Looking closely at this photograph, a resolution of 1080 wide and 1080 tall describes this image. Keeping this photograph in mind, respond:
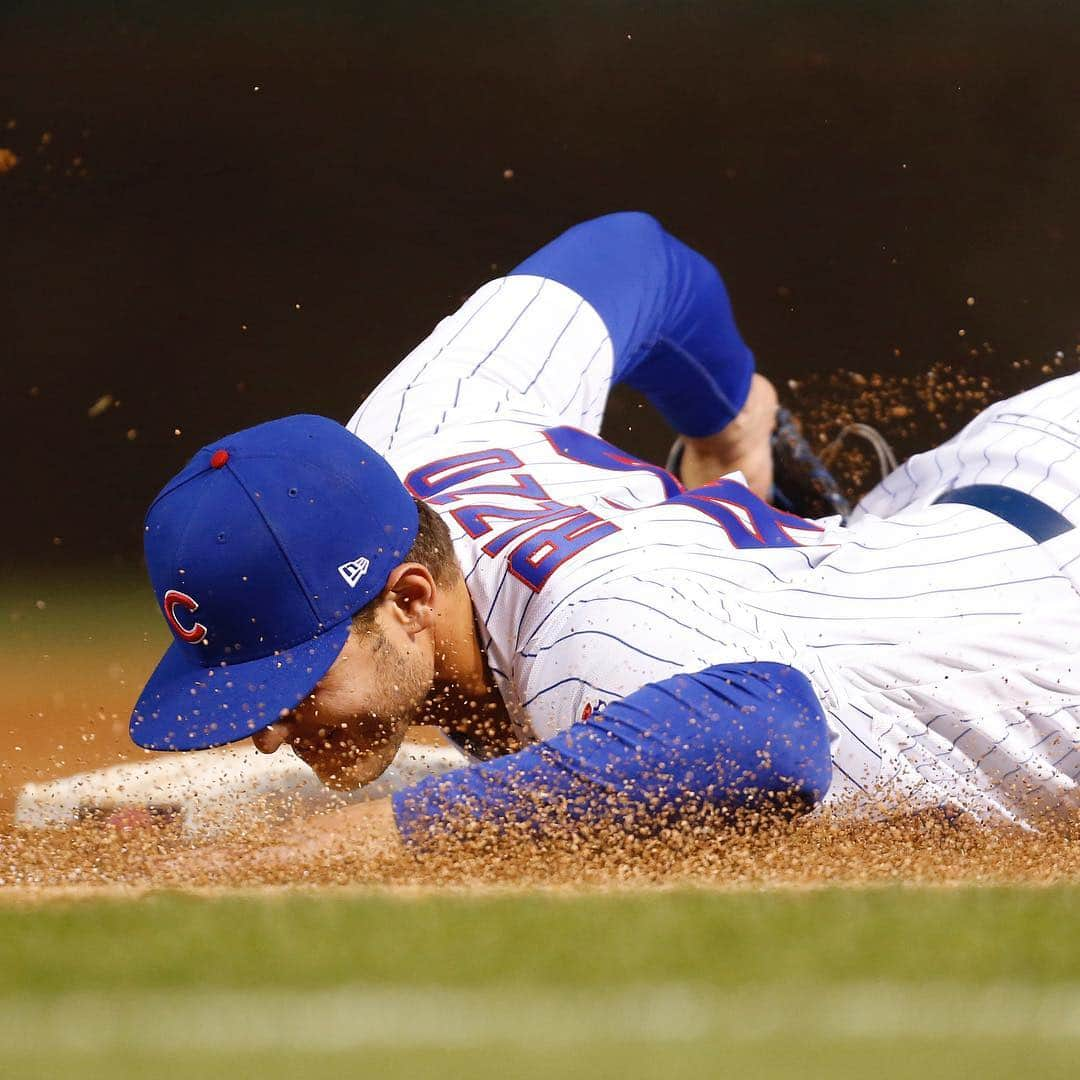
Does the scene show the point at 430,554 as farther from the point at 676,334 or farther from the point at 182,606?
the point at 676,334

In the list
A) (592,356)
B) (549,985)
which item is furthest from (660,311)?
(549,985)

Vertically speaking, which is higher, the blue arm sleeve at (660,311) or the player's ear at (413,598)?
the blue arm sleeve at (660,311)

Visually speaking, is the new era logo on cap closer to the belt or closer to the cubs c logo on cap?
the cubs c logo on cap

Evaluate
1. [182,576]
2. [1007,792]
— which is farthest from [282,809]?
[1007,792]

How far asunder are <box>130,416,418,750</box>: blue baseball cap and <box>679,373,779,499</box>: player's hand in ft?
4.17

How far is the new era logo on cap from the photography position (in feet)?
5.88

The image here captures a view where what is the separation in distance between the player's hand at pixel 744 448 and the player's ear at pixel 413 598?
4.08ft

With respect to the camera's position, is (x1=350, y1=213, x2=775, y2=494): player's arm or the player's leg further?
(x1=350, y1=213, x2=775, y2=494): player's arm

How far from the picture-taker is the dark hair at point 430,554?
1.82 meters

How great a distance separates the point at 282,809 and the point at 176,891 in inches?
28.0

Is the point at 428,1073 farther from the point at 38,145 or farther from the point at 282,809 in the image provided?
the point at 38,145

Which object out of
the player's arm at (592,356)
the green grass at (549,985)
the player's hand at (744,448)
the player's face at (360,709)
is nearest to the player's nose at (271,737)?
the player's face at (360,709)

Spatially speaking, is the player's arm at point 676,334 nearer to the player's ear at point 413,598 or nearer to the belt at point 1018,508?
the belt at point 1018,508

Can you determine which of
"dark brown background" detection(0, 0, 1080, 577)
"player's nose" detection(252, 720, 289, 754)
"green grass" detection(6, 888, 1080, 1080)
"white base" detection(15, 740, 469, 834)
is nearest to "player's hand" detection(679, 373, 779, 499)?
"white base" detection(15, 740, 469, 834)
